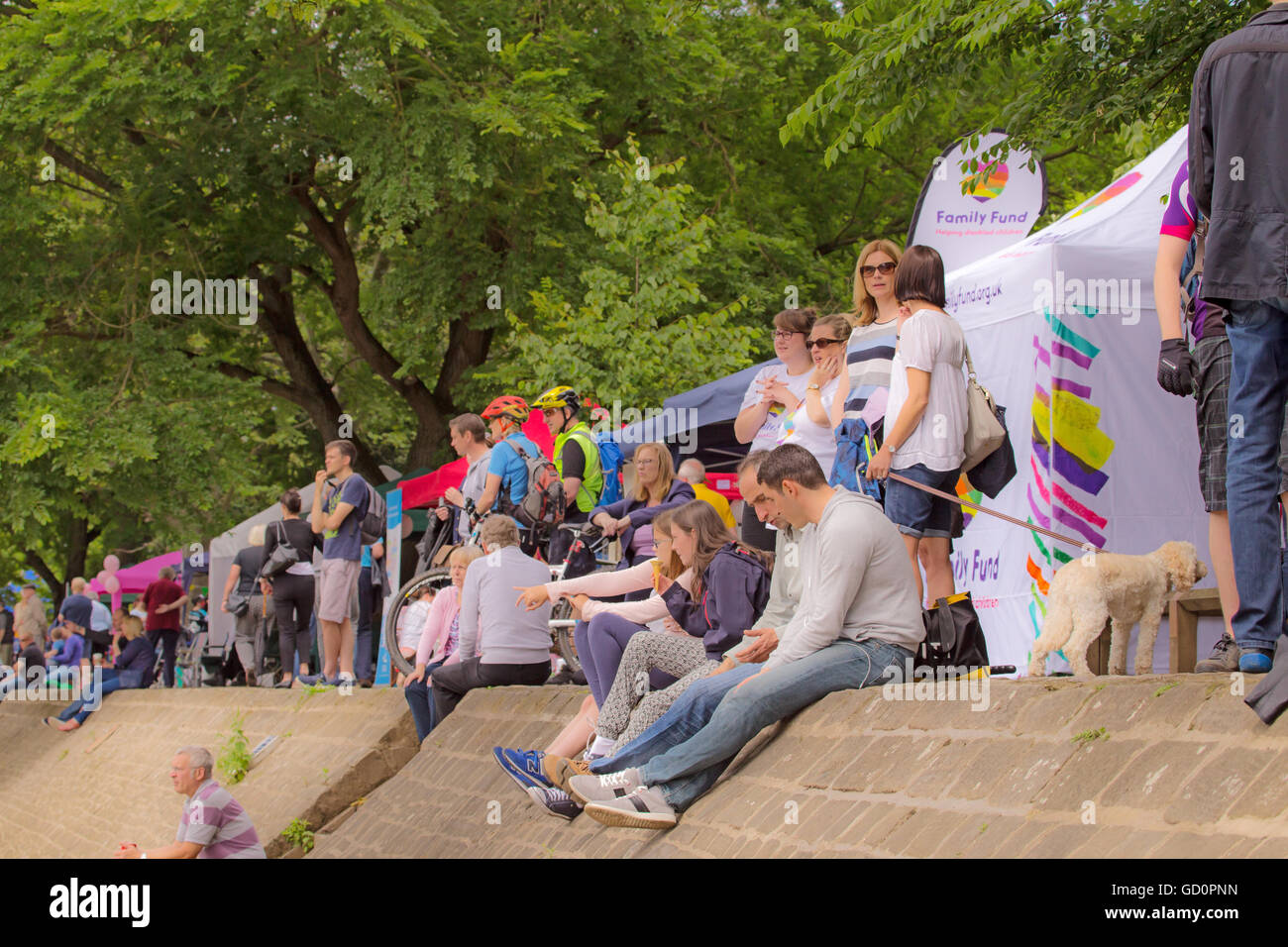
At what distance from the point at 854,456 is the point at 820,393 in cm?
103

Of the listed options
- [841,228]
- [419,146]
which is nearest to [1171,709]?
[419,146]

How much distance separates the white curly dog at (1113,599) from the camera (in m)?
6.36

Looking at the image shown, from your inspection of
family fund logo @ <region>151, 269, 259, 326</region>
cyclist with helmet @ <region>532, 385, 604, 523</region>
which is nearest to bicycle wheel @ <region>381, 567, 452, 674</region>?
cyclist with helmet @ <region>532, 385, 604, 523</region>

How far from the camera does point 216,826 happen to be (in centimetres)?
878

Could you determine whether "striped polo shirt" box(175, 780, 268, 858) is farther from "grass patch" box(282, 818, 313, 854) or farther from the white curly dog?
the white curly dog

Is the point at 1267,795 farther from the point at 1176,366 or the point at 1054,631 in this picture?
the point at 1054,631

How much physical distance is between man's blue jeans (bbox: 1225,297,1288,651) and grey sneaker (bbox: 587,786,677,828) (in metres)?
2.58

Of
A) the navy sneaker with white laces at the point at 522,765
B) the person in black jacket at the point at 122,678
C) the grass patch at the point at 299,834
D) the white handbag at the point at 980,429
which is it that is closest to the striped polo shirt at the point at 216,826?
the navy sneaker with white laces at the point at 522,765

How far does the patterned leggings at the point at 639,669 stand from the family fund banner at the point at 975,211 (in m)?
5.18

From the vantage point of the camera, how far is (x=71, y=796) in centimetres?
1777

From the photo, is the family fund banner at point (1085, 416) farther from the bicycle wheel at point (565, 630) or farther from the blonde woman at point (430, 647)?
the blonde woman at point (430, 647)

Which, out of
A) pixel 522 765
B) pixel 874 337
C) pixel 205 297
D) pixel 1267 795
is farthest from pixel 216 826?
pixel 205 297

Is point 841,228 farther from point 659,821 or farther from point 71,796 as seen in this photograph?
point 659,821

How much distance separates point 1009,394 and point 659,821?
14.1ft
